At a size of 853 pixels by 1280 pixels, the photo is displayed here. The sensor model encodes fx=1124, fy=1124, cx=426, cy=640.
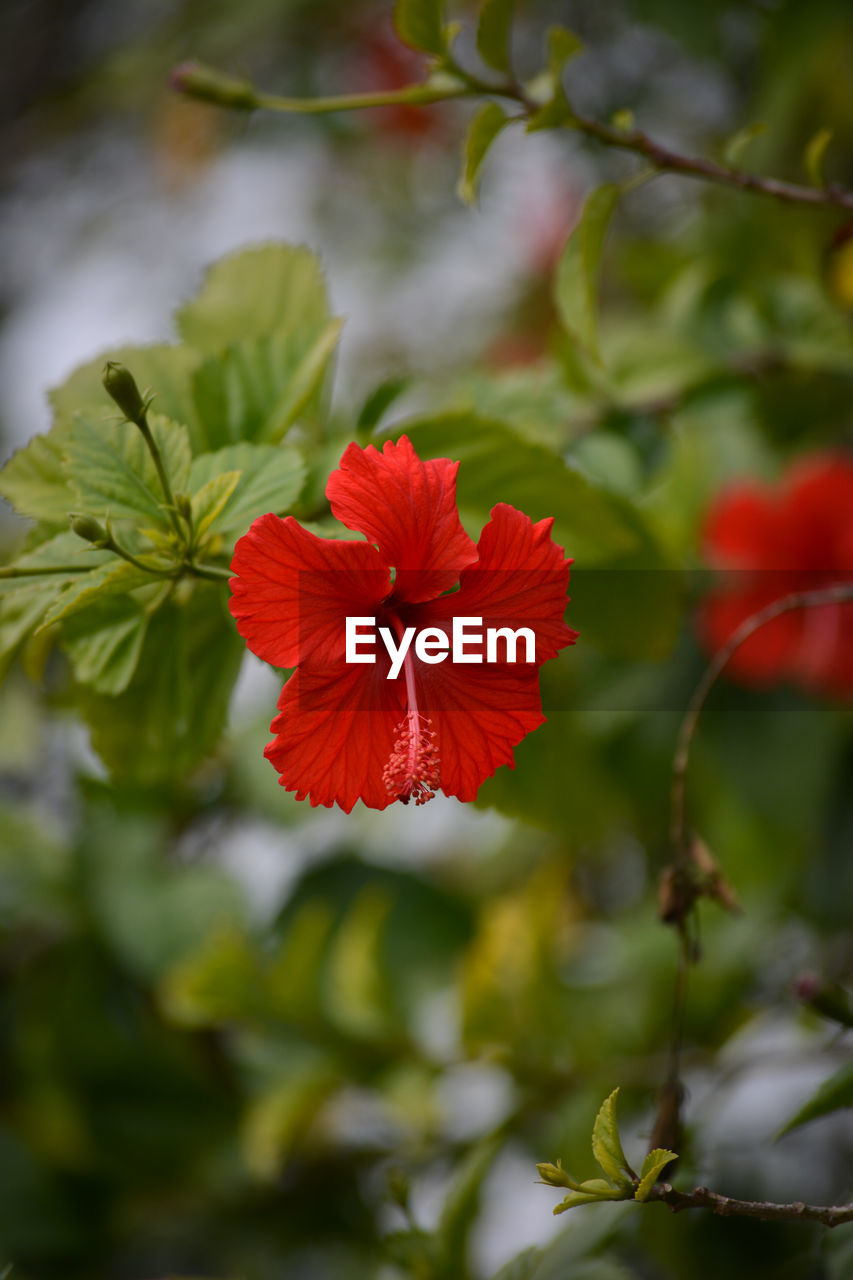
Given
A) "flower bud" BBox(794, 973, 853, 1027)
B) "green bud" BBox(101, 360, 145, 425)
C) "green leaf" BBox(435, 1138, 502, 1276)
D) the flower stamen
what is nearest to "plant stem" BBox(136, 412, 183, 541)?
"green bud" BBox(101, 360, 145, 425)

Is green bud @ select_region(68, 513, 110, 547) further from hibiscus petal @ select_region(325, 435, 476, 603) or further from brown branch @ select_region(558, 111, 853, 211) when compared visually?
brown branch @ select_region(558, 111, 853, 211)

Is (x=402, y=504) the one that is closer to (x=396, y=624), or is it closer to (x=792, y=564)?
(x=396, y=624)

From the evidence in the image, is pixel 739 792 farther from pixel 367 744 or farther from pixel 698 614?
pixel 367 744

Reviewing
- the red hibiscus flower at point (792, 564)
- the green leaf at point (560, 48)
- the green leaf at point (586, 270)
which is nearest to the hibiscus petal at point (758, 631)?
the red hibiscus flower at point (792, 564)

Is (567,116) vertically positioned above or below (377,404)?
above

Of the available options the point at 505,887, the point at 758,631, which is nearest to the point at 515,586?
the point at 758,631

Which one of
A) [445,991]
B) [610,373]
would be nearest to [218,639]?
[610,373]
